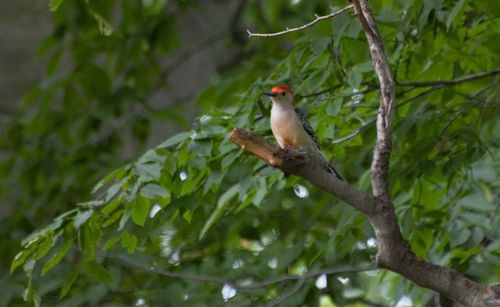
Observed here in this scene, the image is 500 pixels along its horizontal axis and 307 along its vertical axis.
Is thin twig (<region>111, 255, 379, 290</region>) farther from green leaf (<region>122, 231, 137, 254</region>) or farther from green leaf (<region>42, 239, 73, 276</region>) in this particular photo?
green leaf (<region>42, 239, 73, 276</region>)

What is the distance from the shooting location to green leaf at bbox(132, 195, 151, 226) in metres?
4.34

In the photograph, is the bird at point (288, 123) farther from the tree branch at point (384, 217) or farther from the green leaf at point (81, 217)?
the tree branch at point (384, 217)

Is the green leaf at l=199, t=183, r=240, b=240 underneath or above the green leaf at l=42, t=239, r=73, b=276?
underneath

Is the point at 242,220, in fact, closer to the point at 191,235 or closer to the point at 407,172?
the point at 191,235

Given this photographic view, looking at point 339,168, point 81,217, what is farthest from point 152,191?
point 339,168

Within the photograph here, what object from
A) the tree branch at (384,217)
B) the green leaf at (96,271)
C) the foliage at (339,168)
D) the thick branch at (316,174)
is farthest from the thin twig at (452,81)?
the green leaf at (96,271)

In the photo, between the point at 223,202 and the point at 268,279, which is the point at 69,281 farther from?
the point at 268,279

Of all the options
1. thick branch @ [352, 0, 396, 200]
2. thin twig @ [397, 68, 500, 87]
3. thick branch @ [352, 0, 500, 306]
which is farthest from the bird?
thick branch @ [352, 0, 500, 306]

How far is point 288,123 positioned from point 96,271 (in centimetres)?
118

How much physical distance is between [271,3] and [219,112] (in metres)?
3.05

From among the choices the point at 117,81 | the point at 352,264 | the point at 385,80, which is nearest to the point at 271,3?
the point at 117,81

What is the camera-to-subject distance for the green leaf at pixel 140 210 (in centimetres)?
434

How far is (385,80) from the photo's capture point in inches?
132

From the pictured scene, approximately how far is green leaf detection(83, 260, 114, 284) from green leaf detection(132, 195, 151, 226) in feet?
1.48
